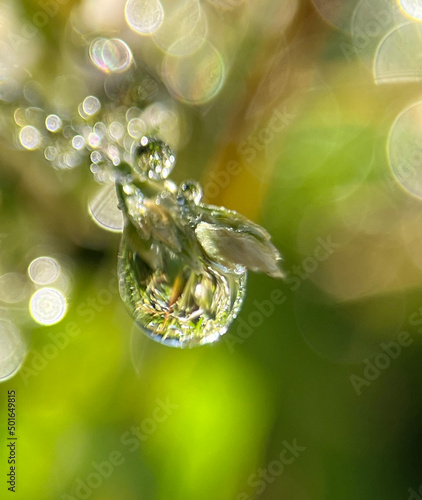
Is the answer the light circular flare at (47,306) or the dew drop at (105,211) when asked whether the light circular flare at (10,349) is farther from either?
the dew drop at (105,211)

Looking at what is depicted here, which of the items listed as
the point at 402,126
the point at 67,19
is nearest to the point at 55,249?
the point at 67,19

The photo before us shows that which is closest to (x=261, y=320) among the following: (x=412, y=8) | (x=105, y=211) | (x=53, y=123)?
(x=105, y=211)

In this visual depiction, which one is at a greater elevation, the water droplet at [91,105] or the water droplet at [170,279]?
the water droplet at [170,279]

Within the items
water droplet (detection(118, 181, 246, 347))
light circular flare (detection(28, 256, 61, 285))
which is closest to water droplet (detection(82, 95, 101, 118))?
light circular flare (detection(28, 256, 61, 285))

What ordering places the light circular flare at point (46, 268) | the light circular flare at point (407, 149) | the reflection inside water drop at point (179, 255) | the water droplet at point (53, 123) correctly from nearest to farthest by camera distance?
the reflection inside water drop at point (179, 255) → the water droplet at point (53, 123) → the light circular flare at point (46, 268) → the light circular flare at point (407, 149)

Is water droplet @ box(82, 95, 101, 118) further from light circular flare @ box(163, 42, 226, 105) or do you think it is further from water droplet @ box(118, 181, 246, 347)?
water droplet @ box(118, 181, 246, 347)

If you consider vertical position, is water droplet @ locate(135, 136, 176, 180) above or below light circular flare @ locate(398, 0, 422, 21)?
below

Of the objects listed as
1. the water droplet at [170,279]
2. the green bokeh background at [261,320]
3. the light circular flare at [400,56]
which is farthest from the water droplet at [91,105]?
the light circular flare at [400,56]
